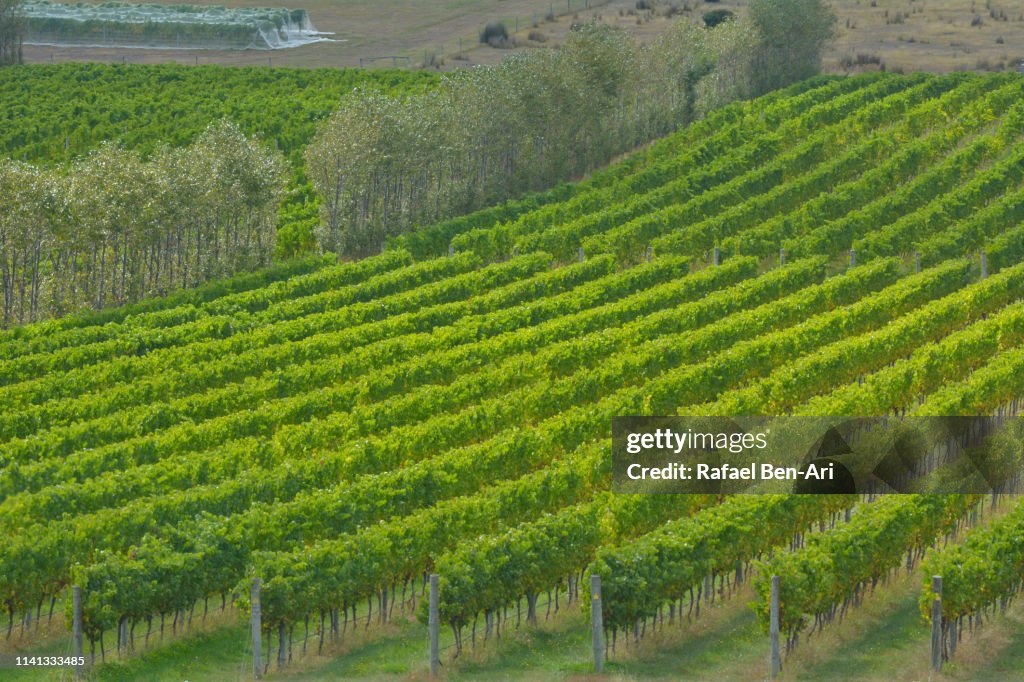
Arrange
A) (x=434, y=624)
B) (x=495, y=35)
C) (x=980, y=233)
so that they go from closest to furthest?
(x=434, y=624) < (x=980, y=233) < (x=495, y=35)

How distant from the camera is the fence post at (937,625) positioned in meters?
29.5

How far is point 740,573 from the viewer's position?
3375 cm

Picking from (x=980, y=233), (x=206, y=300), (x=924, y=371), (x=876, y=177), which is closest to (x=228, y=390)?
(x=206, y=300)

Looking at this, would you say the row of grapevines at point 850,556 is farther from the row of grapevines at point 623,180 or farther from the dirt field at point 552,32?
the dirt field at point 552,32

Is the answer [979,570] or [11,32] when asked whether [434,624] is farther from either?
[11,32]

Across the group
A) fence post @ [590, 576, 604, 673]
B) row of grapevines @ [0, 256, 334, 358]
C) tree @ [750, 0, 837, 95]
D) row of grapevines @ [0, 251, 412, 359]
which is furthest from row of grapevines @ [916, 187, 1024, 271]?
fence post @ [590, 576, 604, 673]

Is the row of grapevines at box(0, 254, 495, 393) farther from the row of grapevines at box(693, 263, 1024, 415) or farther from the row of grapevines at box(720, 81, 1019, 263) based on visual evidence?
the row of grapevines at box(693, 263, 1024, 415)

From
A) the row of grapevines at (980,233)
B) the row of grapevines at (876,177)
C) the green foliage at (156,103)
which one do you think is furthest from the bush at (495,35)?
the row of grapevines at (980,233)

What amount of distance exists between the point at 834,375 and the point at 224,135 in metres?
27.1

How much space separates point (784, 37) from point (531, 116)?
941 inches

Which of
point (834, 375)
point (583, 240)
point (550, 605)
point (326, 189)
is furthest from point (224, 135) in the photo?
point (550, 605)

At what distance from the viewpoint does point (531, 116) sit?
7344cm

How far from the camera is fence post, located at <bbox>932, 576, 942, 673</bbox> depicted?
2952cm

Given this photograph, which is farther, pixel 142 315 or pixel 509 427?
pixel 142 315
